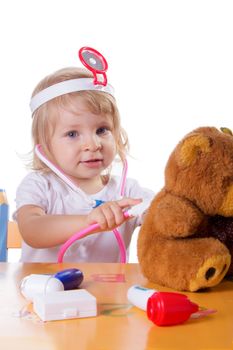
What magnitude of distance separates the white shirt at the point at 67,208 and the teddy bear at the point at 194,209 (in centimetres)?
58

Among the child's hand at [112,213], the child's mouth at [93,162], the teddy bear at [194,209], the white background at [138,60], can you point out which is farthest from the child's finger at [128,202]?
the white background at [138,60]

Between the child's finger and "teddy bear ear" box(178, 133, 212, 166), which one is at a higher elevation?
"teddy bear ear" box(178, 133, 212, 166)

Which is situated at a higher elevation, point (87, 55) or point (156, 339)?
point (87, 55)

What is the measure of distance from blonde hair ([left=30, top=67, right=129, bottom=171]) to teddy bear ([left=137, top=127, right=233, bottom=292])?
0.57 meters

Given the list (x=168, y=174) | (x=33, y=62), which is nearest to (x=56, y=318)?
(x=168, y=174)

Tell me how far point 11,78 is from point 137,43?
0.47 metres

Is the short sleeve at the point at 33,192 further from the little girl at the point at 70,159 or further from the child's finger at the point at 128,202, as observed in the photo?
the child's finger at the point at 128,202

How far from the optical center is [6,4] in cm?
198

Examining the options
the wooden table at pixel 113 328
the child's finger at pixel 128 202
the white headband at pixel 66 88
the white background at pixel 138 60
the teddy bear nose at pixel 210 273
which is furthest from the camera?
the white background at pixel 138 60

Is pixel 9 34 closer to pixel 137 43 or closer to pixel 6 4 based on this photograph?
pixel 6 4

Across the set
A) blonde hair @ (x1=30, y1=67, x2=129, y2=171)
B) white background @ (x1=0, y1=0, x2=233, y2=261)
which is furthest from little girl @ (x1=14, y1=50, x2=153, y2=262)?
white background @ (x1=0, y1=0, x2=233, y2=261)

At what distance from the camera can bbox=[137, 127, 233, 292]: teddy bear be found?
24.3 inches

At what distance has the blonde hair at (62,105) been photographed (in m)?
1.20

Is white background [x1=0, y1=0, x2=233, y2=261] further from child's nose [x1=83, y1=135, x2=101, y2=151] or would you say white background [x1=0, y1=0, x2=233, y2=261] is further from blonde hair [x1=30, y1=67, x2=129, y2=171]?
child's nose [x1=83, y1=135, x2=101, y2=151]
